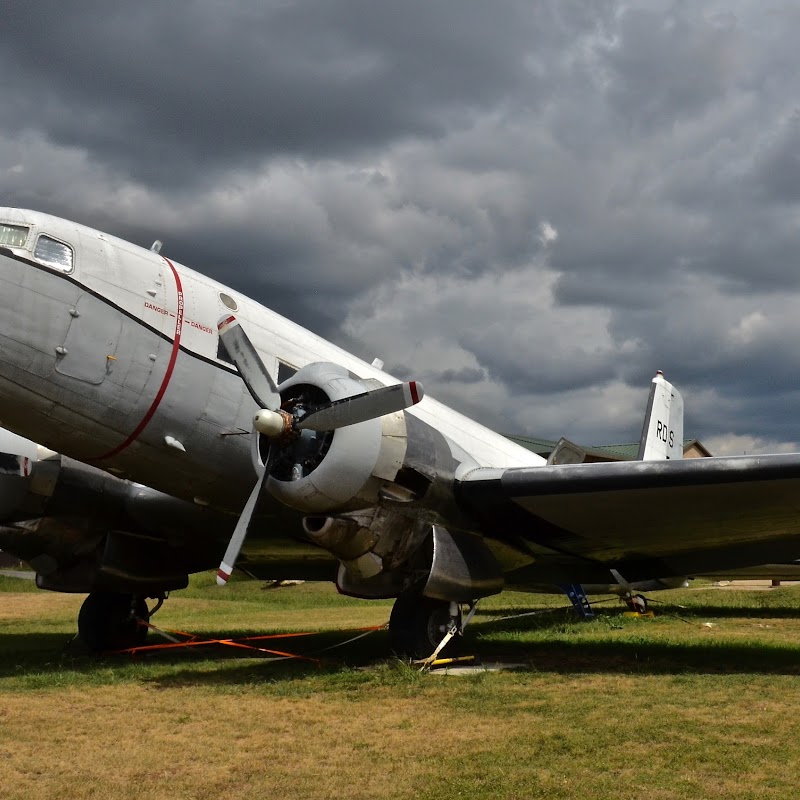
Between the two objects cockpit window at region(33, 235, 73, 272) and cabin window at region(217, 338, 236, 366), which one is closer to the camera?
cockpit window at region(33, 235, 73, 272)

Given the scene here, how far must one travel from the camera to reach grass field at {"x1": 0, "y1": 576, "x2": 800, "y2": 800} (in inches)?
200

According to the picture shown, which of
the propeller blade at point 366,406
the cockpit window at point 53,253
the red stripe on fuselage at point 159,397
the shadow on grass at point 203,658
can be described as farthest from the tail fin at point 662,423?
the cockpit window at point 53,253

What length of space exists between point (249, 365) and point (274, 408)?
0.56m

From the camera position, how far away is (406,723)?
269 inches

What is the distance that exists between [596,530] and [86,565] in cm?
706

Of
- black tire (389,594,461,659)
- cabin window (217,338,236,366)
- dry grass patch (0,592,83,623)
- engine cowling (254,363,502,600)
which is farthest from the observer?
dry grass patch (0,592,83,623)

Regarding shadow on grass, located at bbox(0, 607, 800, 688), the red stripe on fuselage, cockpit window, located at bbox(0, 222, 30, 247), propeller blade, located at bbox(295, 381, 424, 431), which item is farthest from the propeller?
cockpit window, located at bbox(0, 222, 30, 247)

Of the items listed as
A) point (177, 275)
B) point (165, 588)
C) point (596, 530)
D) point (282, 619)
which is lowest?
point (282, 619)

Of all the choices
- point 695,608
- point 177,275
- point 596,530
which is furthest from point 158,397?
point 695,608

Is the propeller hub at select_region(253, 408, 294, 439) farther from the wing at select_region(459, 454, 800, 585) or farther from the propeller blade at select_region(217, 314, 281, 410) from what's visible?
the wing at select_region(459, 454, 800, 585)

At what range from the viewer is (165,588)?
12.7 metres

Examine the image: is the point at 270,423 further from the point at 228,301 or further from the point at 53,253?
the point at 53,253

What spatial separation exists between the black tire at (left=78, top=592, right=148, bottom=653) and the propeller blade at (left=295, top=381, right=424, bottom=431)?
586 cm

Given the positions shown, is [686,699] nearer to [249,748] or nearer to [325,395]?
[249,748]
